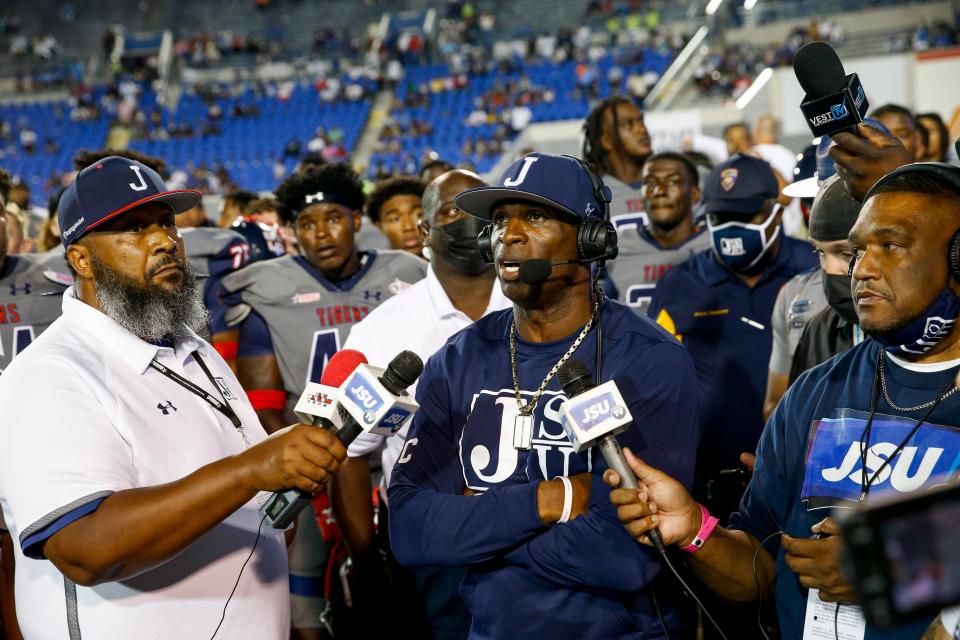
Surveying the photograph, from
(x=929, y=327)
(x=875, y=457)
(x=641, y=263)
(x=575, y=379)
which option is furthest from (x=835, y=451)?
(x=641, y=263)

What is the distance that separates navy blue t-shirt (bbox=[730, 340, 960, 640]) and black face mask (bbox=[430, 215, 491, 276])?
63.3 inches

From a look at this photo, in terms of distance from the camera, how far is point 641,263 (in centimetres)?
478

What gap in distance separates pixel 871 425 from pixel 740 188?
2.34 metres

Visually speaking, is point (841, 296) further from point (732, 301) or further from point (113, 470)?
point (113, 470)

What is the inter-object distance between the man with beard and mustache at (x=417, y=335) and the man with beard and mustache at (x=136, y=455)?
0.66m

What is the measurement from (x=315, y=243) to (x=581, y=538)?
9.02ft

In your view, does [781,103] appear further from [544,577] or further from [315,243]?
[544,577]

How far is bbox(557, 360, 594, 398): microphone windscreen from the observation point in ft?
6.43

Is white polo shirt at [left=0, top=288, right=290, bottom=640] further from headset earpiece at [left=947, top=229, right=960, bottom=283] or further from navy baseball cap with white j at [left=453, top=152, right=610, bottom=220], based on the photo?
headset earpiece at [left=947, top=229, right=960, bottom=283]

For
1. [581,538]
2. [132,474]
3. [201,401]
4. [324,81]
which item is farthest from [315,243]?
[324,81]

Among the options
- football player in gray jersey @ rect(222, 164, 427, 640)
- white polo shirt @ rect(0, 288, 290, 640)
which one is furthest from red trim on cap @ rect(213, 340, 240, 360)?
white polo shirt @ rect(0, 288, 290, 640)

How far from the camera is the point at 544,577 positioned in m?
2.22

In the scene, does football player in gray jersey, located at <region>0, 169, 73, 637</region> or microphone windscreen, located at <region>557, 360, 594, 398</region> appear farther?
football player in gray jersey, located at <region>0, 169, 73, 637</region>

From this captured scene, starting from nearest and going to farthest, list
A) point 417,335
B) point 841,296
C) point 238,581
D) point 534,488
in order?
point 534,488 < point 238,581 < point 841,296 < point 417,335
